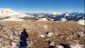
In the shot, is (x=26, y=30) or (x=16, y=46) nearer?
(x=16, y=46)

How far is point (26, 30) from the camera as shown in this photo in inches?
1971

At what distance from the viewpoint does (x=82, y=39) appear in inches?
1622

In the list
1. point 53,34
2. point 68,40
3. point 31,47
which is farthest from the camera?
point 53,34

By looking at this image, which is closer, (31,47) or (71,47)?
(71,47)

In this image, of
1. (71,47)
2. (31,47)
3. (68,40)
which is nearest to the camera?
(71,47)

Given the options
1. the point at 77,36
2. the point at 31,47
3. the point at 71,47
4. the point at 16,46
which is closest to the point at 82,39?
the point at 77,36

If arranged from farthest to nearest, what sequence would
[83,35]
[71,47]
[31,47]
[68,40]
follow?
1. [83,35]
2. [68,40]
3. [31,47]
4. [71,47]

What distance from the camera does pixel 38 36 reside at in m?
46.4

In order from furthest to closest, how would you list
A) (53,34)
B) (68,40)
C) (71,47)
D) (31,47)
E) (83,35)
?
(53,34), (83,35), (68,40), (31,47), (71,47)

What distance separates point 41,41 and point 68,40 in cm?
688

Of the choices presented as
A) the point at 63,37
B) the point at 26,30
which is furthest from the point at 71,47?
the point at 26,30

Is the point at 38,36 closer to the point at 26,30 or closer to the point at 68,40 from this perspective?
the point at 26,30

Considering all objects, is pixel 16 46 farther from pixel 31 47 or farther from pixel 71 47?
pixel 71 47

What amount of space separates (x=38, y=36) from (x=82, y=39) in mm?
12397
